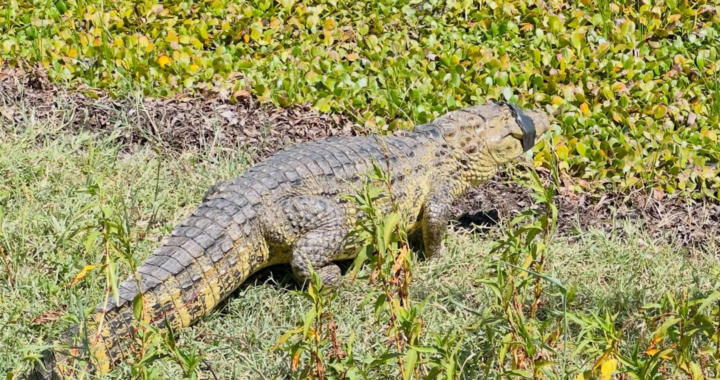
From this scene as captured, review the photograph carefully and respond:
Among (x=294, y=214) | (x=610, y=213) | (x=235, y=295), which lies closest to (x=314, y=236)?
(x=294, y=214)

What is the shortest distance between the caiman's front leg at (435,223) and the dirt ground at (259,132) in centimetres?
32

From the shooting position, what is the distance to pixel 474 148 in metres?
5.26

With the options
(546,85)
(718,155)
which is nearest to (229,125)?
(546,85)

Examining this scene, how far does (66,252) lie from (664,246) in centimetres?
301

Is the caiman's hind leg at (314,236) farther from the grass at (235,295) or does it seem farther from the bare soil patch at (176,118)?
the bare soil patch at (176,118)

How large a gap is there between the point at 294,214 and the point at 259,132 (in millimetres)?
1450

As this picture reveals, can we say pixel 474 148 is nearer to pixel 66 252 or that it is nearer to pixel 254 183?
pixel 254 183

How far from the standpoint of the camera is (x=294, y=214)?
448 cm

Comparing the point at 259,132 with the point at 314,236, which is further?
the point at 259,132

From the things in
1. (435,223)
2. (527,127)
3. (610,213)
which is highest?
(527,127)

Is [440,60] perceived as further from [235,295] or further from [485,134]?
[235,295]

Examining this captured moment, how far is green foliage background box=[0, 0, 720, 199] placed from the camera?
18.8ft

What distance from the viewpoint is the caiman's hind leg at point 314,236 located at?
14.7 ft

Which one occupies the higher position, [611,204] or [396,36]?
[396,36]
